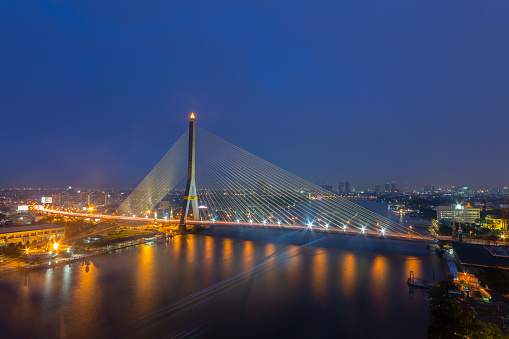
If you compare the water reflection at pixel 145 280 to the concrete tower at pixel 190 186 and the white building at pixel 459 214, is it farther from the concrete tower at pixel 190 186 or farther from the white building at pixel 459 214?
the white building at pixel 459 214

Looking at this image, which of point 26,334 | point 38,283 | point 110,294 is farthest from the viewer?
point 38,283

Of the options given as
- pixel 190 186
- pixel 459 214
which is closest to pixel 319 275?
pixel 190 186

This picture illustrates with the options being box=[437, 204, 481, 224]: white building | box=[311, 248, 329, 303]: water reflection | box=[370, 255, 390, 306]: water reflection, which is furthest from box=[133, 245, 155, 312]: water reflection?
box=[437, 204, 481, 224]: white building

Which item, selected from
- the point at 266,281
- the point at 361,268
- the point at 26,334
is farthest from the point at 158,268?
the point at 361,268

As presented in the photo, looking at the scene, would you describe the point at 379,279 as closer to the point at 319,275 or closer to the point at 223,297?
the point at 319,275

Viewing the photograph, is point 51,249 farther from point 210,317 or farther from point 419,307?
point 419,307

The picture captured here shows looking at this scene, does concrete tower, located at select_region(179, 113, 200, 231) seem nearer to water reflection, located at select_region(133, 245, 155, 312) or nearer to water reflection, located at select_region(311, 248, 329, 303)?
water reflection, located at select_region(133, 245, 155, 312)

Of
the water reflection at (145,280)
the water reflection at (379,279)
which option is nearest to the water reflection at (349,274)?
the water reflection at (379,279)

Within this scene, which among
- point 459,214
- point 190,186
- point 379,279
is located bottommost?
point 379,279
